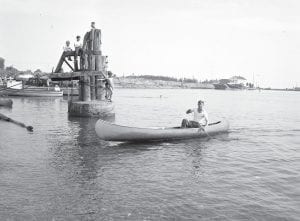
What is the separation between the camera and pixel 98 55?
101 feet

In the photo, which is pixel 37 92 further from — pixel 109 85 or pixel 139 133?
pixel 139 133

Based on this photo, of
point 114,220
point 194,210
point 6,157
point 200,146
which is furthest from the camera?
point 200,146

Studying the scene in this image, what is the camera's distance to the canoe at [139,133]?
59.8 feet

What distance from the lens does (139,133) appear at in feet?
61.9

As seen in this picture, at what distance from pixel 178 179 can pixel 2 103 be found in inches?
1256

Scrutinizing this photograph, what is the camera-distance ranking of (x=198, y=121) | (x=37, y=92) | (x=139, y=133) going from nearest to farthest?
1. (x=139, y=133)
2. (x=198, y=121)
3. (x=37, y=92)

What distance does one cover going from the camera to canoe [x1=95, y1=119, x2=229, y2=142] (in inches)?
717

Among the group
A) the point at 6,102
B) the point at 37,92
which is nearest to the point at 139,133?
the point at 6,102

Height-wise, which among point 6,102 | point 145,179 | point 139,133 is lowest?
point 145,179

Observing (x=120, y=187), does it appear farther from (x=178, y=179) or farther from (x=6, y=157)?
(x=6, y=157)

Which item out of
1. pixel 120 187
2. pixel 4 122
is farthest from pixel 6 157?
pixel 4 122

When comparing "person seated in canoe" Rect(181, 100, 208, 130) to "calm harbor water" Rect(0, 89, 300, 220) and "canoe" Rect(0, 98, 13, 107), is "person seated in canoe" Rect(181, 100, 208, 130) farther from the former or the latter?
"canoe" Rect(0, 98, 13, 107)

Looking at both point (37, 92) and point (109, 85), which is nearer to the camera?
point (109, 85)

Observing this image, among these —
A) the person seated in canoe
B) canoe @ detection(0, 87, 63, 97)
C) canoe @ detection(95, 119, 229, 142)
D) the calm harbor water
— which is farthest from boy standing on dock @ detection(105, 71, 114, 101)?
canoe @ detection(0, 87, 63, 97)
